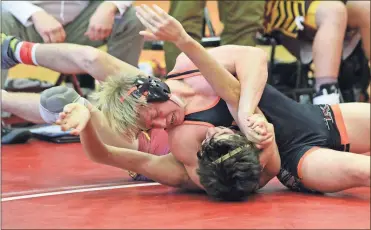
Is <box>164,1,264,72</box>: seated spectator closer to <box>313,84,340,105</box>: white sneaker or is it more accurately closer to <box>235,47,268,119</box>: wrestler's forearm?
<box>313,84,340,105</box>: white sneaker

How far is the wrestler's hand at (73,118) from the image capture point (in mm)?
1980

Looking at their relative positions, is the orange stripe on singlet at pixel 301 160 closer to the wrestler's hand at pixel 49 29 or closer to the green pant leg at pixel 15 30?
the wrestler's hand at pixel 49 29

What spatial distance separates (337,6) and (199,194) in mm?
1811

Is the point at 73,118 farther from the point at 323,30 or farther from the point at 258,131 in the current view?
the point at 323,30

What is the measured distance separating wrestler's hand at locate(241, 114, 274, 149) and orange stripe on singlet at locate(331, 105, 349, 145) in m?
0.37

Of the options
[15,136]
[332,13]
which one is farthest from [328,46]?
[15,136]

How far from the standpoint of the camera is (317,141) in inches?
94.0

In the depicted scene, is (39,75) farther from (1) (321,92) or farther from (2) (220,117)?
(2) (220,117)

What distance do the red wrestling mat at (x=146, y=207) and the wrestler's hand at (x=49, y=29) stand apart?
0.97 meters

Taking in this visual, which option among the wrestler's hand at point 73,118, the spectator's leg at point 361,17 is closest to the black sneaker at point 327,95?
the spectator's leg at point 361,17

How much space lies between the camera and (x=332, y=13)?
3.79 meters

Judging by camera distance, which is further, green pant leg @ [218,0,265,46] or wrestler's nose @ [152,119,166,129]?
green pant leg @ [218,0,265,46]

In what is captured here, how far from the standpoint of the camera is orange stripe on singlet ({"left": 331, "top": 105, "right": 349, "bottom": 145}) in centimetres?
244

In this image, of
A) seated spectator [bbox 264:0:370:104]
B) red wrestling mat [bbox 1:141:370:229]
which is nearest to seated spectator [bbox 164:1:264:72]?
seated spectator [bbox 264:0:370:104]
